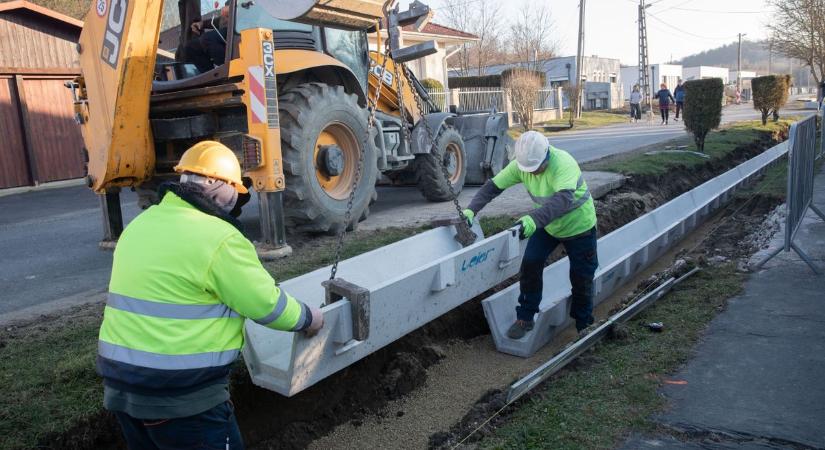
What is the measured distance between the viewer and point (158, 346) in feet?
7.54

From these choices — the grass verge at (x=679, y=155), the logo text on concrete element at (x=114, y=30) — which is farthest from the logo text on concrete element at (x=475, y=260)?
the grass verge at (x=679, y=155)

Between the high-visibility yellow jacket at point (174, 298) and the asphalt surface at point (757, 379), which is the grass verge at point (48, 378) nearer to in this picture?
the high-visibility yellow jacket at point (174, 298)

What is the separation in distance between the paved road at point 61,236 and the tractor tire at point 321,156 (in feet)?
2.43

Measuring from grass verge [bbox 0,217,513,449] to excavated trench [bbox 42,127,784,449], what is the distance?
8 centimetres

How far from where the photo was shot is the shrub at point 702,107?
564 inches

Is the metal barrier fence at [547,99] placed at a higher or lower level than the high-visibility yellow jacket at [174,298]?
higher

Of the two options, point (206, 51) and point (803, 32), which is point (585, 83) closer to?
point (803, 32)

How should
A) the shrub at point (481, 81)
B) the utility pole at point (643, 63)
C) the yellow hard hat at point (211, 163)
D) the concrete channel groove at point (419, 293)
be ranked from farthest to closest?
the utility pole at point (643, 63)
the shrub at point (481, 81)
the concrete channel groove at point (419, 293)
the yellow hard hat at point (211, 163)

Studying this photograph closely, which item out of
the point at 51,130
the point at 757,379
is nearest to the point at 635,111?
the point at 51,130

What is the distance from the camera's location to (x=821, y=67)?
25.6 meters

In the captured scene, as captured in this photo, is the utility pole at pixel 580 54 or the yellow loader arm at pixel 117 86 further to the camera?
the utility pole at pixel 580 54

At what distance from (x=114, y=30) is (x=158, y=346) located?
4.16 m

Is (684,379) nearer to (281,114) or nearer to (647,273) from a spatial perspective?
(647,273)

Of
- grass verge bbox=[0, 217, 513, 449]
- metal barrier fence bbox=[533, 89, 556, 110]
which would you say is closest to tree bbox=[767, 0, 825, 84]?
metal barrier fence bbox=[533, 89, 556, 110]
